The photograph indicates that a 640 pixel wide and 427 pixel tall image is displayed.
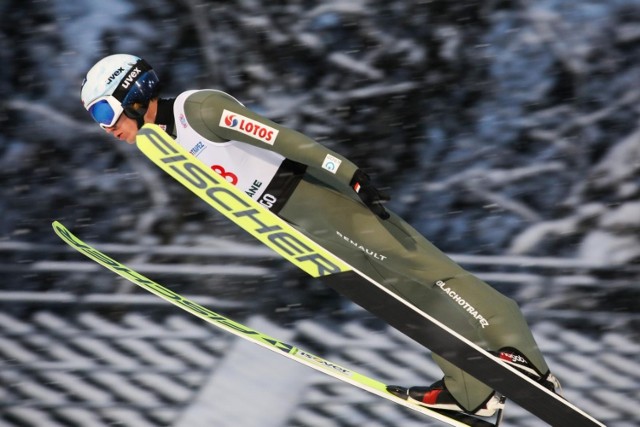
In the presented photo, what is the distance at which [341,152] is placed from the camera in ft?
14.8

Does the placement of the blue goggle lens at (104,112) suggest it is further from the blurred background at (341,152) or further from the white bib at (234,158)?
the blurred background at (341,152)

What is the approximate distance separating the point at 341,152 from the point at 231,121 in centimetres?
149

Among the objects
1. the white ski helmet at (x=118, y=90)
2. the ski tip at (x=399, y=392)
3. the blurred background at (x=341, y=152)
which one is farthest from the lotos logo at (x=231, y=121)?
the blurred background at (x=341, y=152)

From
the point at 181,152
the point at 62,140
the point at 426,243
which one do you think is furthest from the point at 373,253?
the point at 62,140

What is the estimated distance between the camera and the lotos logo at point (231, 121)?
10.1 ft

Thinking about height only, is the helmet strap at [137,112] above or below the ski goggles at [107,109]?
above

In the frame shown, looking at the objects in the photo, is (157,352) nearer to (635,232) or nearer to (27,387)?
(27,387)

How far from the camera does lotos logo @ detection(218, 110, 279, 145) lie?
3049 mm

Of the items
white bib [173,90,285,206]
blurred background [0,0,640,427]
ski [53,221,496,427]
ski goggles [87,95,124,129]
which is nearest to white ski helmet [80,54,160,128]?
ski goggles [87,95,124,129]

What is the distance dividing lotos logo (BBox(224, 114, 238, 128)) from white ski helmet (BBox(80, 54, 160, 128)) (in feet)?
1.08

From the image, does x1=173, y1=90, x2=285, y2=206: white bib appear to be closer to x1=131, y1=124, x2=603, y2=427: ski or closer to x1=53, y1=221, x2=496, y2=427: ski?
x1=131, y1=124, x2=603, y2=427: ski

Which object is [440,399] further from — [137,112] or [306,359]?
[137,112]

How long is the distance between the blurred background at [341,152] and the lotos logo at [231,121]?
1.49m

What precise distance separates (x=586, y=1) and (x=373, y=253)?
1918mm
